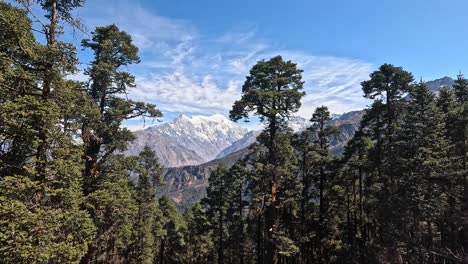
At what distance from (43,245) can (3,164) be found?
126 inches

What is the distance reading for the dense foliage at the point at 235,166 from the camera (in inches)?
440

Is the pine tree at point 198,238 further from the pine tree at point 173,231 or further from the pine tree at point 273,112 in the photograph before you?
the pine tree at point 273,112

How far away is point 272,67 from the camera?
2228 cm

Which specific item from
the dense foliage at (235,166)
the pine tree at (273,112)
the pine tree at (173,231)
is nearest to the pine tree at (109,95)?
the dense foliage at (235,166)

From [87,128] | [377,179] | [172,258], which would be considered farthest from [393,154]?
[172,258]

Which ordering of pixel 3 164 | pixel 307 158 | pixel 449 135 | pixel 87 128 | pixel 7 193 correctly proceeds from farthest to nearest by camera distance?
pixel 307 158 → pixel 449 135 → pixel 87 128 → pixel 3 164 → pixel 7 193

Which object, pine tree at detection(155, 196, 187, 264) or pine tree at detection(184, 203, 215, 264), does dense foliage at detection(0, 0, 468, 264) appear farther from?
pine tree at detection(155, 196, 187, 264)

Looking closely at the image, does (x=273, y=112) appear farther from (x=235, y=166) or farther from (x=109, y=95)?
(x=235, y=166)

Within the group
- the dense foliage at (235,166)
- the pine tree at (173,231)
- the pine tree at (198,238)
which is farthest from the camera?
the pine tree at (173,231)

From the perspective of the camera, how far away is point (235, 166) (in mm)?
41844

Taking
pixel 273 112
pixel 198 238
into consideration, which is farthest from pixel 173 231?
pixel 273 112

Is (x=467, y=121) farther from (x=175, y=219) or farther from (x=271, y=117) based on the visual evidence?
(x=175, y=219)

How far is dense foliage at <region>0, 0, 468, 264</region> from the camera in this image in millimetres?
11180

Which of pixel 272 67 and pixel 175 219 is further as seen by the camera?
pixel 175 219
